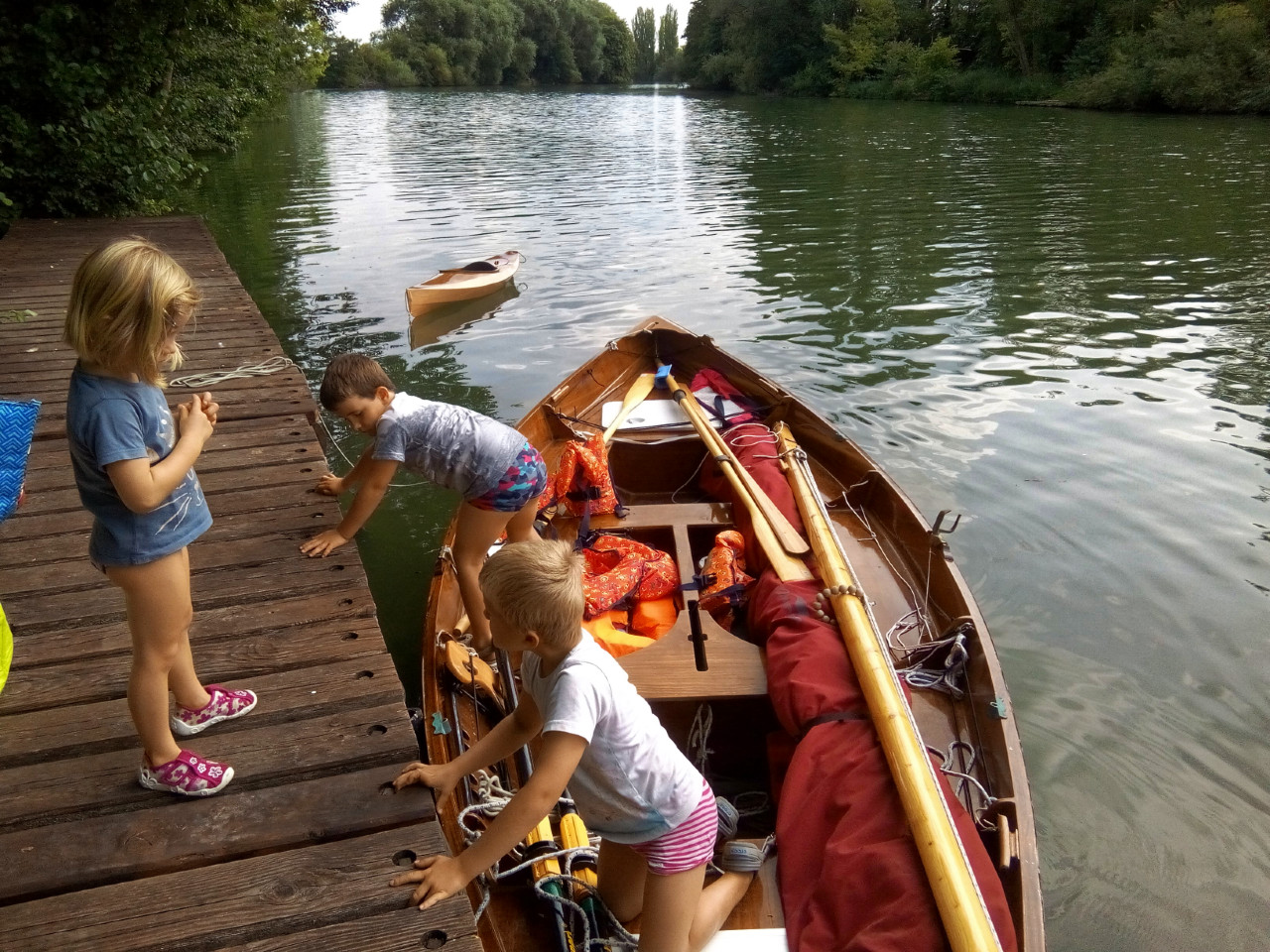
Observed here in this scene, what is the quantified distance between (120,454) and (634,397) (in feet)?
14.5

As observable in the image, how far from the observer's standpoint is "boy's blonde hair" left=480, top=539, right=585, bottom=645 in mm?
1959

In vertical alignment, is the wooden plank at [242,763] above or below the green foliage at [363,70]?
below

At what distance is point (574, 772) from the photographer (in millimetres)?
2227

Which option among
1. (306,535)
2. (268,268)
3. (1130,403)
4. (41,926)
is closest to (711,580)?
(306,535)

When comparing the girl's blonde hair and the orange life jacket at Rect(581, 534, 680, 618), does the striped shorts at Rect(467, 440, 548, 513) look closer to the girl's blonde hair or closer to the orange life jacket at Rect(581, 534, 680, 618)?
the orange life jacket at Rect(581, 534, 680, 618)

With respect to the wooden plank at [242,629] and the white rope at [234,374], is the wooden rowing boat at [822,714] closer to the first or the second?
the wooden plank at [242,629]

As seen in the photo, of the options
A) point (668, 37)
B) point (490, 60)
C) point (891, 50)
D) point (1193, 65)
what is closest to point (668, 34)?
point (668, 37)

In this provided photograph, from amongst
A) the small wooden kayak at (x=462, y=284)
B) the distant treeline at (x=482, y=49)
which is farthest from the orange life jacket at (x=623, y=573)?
the distant treeline at (x=482, y=49)

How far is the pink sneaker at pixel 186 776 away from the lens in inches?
91.5

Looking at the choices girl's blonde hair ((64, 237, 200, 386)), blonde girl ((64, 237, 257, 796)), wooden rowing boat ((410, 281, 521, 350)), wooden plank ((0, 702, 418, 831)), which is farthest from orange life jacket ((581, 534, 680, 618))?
wooden rowing boat ((410, 281, 521, 350))

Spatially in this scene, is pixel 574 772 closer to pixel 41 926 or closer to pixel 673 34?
pixel 41 926

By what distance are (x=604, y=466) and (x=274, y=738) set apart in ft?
8.82

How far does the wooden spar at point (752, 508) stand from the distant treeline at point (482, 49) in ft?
221

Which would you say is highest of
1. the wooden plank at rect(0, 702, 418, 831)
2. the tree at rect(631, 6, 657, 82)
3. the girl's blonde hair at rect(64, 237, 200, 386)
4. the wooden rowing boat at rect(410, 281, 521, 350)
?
the tree at rect(631, 6, 657, 82)
